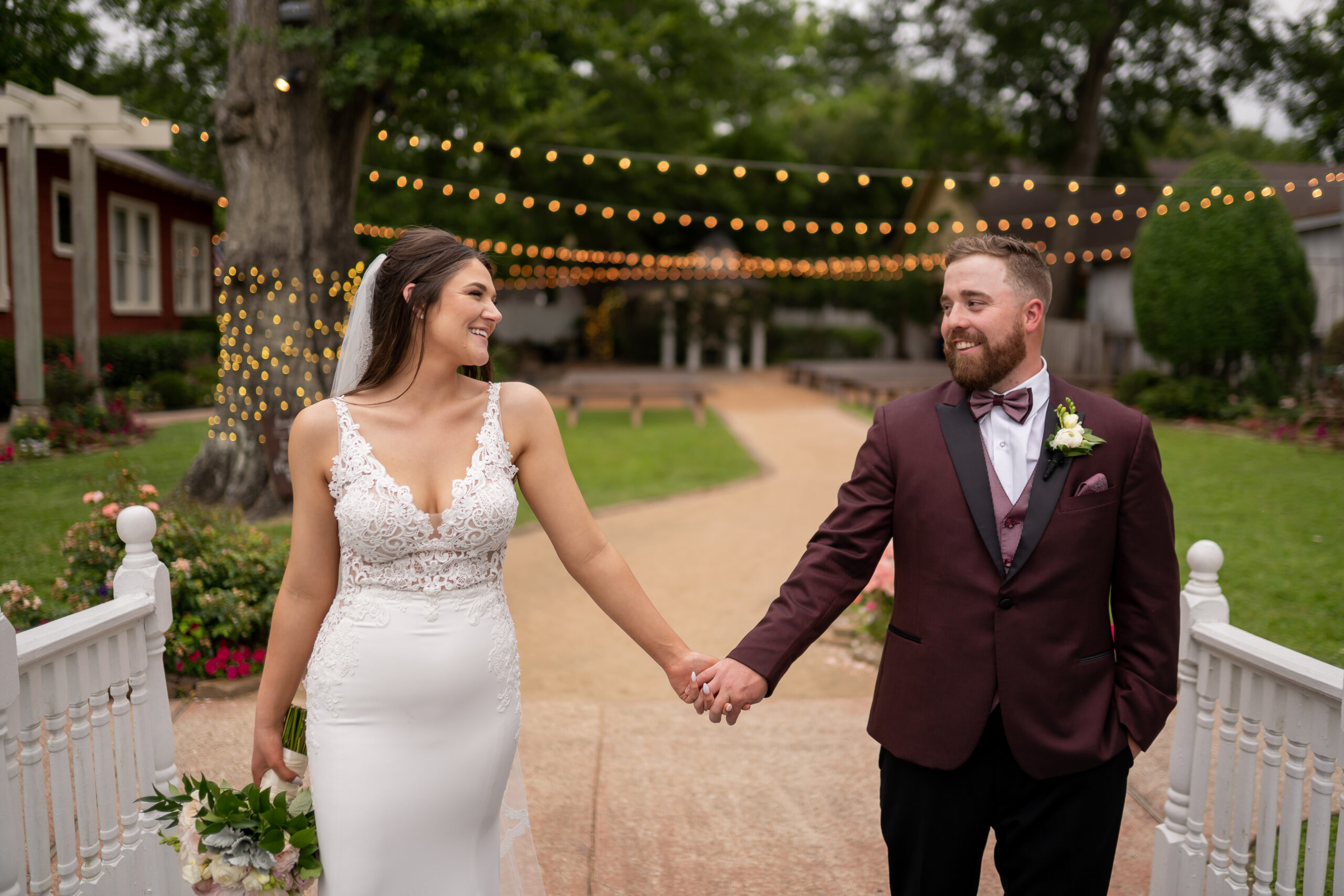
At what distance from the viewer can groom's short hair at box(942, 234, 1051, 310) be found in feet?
8.29

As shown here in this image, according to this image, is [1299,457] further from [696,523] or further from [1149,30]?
[1149,30]

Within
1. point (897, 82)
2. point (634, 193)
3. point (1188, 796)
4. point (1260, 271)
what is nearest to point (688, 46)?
point (634, 193)

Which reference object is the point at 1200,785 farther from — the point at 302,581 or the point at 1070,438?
the point at 302,581

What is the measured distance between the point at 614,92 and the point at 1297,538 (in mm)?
18050

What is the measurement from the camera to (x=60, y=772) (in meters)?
2.70

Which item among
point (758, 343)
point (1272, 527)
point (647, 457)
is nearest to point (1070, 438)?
point (1272, 527)

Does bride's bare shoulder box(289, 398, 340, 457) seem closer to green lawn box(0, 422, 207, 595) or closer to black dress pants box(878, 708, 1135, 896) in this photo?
black dress pants box(878, 708, 1135, 896)

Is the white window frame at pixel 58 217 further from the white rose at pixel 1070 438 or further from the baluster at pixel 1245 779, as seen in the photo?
the baluster at pixel 1245 779

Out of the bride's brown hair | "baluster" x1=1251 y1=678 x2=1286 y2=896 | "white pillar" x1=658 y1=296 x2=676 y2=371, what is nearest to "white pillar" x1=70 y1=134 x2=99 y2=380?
the bride's brown hair

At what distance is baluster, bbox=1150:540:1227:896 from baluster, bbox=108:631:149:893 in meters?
3.17

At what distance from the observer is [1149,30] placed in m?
21.3

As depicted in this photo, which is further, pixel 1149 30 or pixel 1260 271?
pixel 1149 30

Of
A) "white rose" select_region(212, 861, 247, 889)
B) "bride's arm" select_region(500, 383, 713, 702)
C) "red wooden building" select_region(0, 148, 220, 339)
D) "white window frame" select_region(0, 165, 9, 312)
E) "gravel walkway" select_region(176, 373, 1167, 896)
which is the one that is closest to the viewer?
"white rose" select_region(212, 861, 247, 889)

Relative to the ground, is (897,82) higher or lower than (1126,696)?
higher
